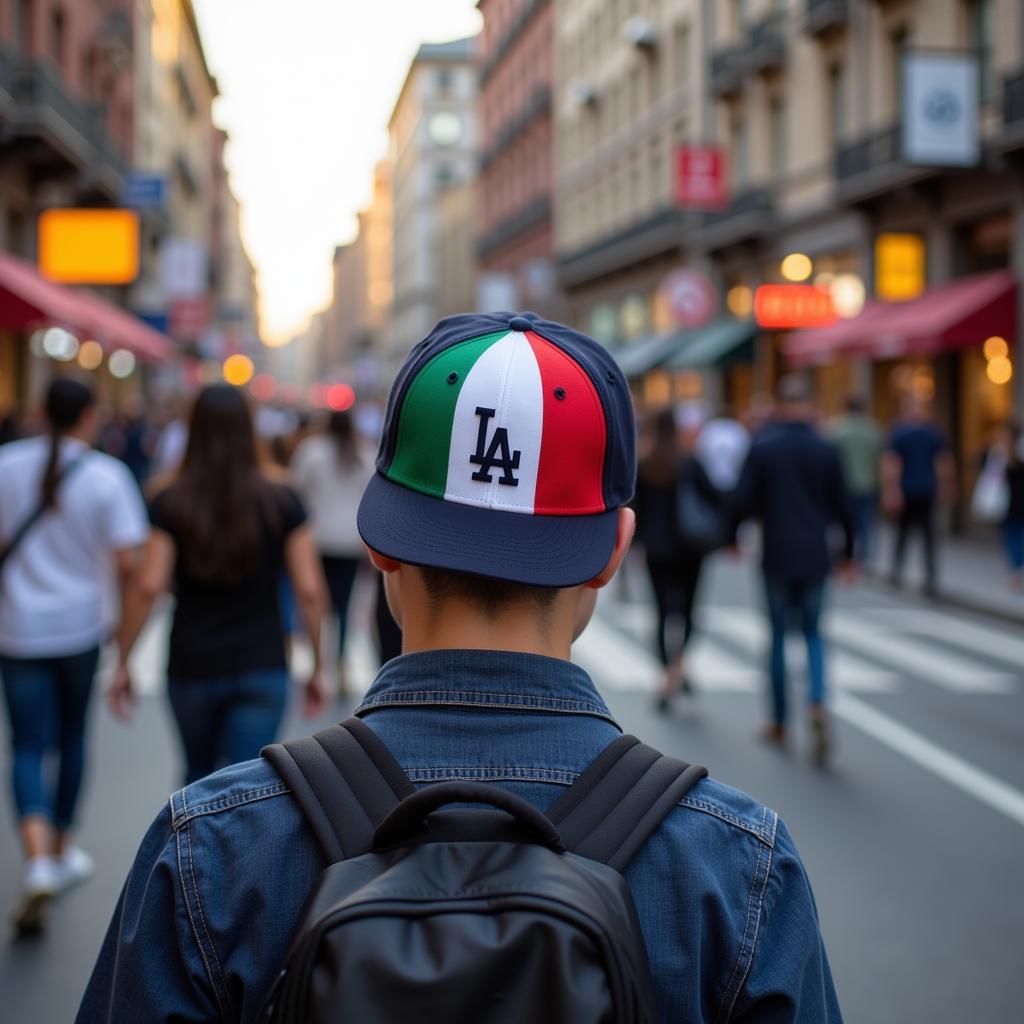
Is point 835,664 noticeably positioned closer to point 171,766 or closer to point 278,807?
point 171,766

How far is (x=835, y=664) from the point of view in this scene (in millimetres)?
11516

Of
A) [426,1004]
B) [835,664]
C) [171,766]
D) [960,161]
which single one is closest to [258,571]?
[171,766]

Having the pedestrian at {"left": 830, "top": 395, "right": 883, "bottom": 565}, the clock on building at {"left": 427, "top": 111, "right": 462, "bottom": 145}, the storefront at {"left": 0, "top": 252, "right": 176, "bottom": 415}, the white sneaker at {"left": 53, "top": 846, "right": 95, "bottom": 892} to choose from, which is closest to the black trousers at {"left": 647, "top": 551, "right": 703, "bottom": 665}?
the white sneaker at {"left": 53, "top": 846, "right": 95, "bottom": 892}

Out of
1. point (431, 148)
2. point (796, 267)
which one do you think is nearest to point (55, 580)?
point (796, 267)

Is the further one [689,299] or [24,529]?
[689,299]

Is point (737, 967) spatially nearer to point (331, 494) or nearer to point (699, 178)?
point (331, 494)

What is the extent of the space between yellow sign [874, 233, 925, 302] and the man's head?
2450 cm

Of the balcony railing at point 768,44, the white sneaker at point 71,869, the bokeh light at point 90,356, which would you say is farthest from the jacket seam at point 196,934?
the balcony railing at point 768,44

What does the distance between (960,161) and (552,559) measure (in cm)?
2084

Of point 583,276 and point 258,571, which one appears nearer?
point 258,571

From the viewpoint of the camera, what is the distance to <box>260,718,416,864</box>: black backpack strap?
58.8 inches

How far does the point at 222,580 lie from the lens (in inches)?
194

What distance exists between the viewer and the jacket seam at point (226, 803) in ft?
5.16

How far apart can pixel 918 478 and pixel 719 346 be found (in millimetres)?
17186
